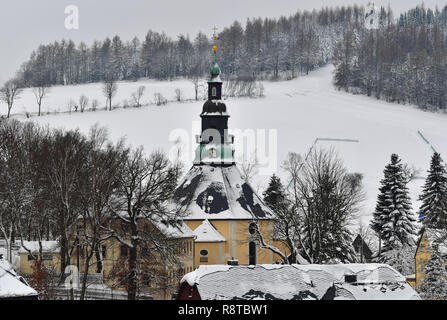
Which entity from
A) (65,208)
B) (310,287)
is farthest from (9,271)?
(65,208)

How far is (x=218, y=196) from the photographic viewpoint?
56.0 m

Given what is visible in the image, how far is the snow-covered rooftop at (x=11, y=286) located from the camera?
25.7 m

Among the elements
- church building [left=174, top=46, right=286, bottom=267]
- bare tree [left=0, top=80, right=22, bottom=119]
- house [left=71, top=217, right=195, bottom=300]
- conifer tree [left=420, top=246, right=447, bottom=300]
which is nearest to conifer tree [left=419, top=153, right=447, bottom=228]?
church building [left=174, top=46, right=286, bottom=267]

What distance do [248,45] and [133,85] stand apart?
3985 centimetres

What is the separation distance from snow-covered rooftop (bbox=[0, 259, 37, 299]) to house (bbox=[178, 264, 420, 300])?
5.50 metres

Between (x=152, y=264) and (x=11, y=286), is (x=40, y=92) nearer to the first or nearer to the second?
(x=152, y=264)

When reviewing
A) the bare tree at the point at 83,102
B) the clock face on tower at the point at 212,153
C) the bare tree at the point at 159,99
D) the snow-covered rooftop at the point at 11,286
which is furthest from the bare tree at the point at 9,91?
the snow-covered rooftop at the point at 11,286

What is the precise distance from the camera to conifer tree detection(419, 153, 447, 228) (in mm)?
52781

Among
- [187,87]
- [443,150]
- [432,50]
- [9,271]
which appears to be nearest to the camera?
[9,271]

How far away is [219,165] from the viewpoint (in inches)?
2290

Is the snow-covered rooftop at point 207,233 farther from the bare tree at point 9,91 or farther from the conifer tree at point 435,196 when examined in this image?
the bare tree at point 9,91

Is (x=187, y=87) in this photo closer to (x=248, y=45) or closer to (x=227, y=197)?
(x=248, y=45)

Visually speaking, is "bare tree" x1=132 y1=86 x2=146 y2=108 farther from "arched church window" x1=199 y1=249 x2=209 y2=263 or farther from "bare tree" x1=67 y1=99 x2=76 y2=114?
"arched church window" x1=199 y1=249 x2=209 y2=263

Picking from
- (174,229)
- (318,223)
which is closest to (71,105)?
(174,229)
